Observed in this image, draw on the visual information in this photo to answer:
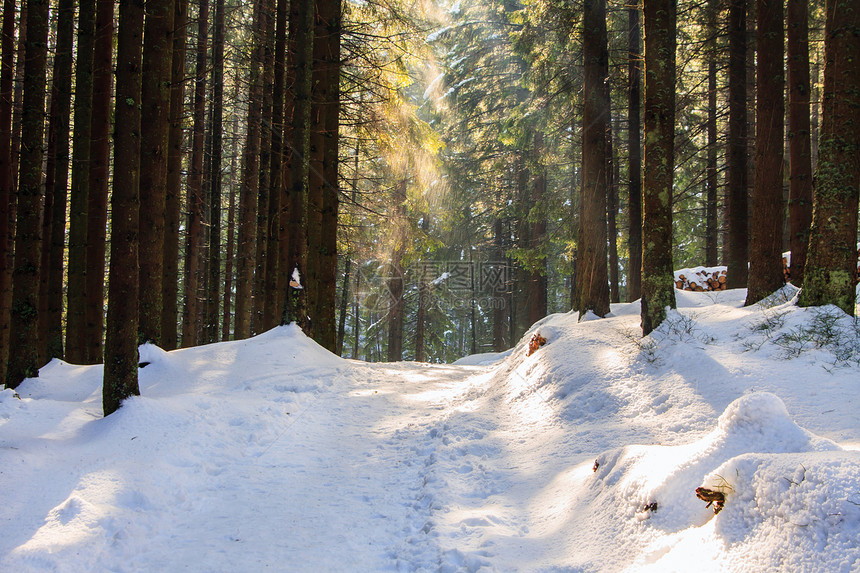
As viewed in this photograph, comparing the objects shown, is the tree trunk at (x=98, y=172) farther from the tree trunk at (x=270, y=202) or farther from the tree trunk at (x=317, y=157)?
the tree trunk at (x=317, y=157)

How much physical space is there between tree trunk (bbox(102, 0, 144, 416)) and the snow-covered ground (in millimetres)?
411

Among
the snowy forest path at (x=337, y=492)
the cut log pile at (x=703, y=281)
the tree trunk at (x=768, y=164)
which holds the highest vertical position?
the tree trunk at (x=768, y=164)

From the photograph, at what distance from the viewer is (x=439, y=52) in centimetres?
2509

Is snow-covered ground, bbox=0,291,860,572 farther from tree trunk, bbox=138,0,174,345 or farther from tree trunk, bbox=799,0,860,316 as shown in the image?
tree trunk, bbox=138,0,174,345

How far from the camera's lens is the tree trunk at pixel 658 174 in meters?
7.34

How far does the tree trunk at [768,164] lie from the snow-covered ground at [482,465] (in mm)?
1374

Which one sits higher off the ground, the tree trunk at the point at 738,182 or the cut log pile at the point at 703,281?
the tree trunk at the point at 738,182

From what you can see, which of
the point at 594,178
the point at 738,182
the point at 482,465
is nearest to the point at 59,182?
the point at 482,465

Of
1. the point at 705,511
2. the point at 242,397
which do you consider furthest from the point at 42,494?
the point at 705,511

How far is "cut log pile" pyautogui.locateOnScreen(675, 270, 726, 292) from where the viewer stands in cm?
1588

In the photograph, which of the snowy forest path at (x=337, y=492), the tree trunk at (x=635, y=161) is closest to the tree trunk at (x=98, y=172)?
the snowy forest path at (x=337, y=492)

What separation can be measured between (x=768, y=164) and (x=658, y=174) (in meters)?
3.03

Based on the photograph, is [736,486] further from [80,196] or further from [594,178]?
[80,196]

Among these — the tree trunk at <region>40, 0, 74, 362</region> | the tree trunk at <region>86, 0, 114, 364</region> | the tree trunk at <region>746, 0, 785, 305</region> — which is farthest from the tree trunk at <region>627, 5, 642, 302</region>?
the tree trunk at <region>40, 0, 74, 362</region>
